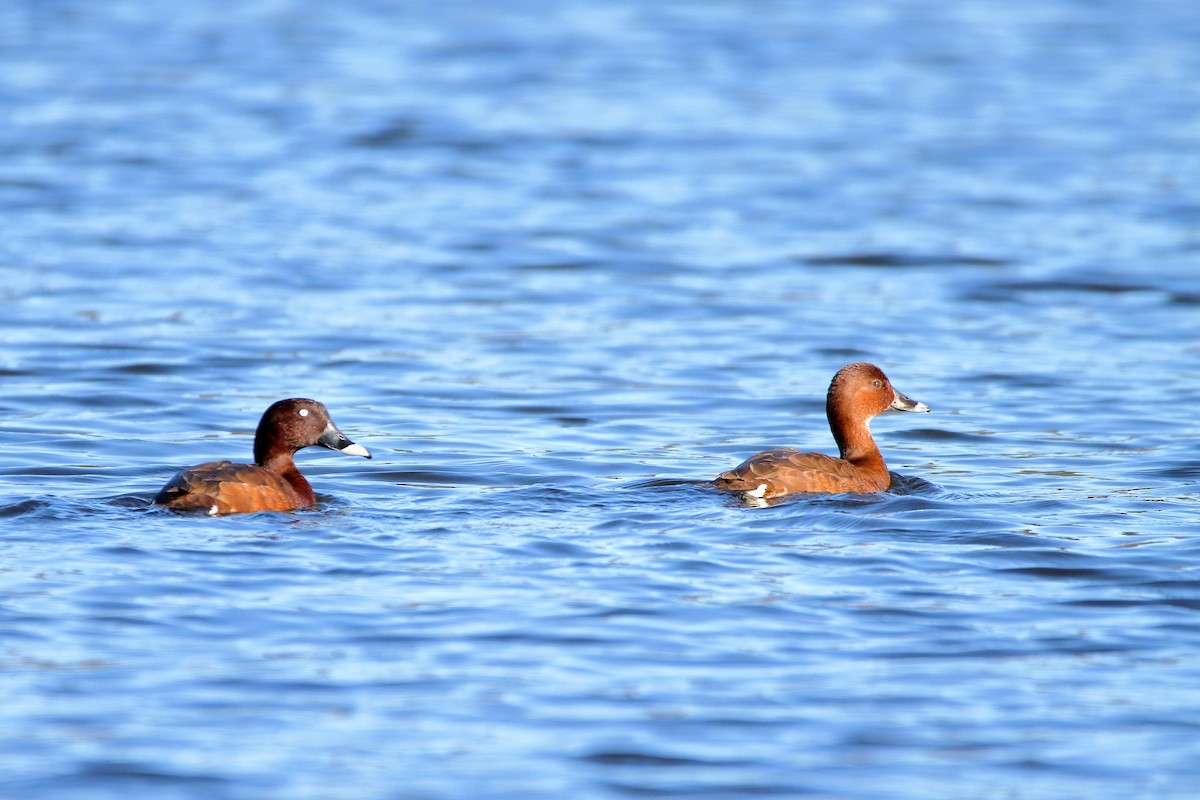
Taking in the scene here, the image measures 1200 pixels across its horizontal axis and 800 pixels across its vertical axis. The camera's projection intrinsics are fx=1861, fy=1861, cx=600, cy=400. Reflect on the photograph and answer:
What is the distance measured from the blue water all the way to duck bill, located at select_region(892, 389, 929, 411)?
A: 0.61 m

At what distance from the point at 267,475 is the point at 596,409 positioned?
430cm

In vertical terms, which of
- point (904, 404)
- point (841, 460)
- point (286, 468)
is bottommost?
point (841, 460)

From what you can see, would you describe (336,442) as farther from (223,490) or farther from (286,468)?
(223,490)

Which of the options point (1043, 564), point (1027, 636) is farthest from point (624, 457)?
point (1027, 636)

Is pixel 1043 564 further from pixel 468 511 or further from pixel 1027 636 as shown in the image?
pixel 468 511

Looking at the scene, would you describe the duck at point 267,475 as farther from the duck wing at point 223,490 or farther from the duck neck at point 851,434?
the duck neck at point 851,434

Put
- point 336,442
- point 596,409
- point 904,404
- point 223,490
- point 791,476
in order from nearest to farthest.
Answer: point 223,490 < point 791,476 < point 336,442 < point 904,404 < point 596,409

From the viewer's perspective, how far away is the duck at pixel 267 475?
32.7ft

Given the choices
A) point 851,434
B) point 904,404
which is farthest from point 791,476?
point 904,404

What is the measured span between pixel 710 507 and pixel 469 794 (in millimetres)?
4175

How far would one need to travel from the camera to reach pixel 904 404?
12.6 meters

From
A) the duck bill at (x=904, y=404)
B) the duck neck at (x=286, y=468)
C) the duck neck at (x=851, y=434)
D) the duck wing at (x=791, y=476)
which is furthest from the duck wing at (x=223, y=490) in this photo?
the duck bill at (x=904, y=404)

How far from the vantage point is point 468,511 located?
10.5 metres

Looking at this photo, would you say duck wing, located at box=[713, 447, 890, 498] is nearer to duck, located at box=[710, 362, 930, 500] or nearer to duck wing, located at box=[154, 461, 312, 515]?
duck, located at box=[710, 362, 930, 500]
